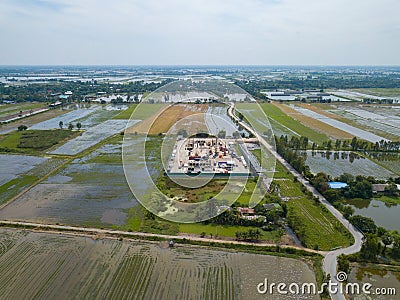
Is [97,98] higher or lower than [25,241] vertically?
higher

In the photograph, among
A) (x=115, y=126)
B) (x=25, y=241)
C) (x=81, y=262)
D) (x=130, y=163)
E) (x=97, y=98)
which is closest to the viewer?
(x=81, y=262)

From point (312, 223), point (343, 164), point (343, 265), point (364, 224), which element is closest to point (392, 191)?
point (343, 164)

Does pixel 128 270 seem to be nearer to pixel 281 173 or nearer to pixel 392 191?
pixel 281 173

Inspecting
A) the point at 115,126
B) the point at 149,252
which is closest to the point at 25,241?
the point at 149,252

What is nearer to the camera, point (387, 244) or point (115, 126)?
point (387, 244)

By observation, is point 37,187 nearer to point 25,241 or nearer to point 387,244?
point 25,241

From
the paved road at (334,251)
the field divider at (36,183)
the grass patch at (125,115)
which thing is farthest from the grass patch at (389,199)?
the grass patch at (125,115)

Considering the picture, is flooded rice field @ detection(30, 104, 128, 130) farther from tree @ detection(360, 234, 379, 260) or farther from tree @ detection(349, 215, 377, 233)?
tree @ detection(360, 234, 379, 260)
